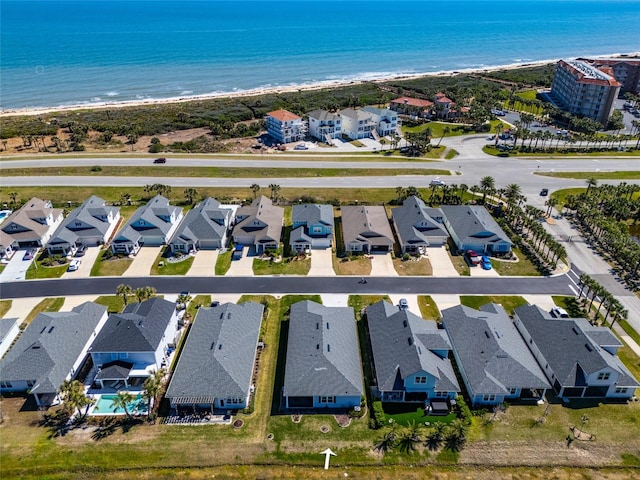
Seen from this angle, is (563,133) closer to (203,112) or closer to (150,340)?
(203,112)

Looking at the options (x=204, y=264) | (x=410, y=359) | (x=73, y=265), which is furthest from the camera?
(x=204, y=264)

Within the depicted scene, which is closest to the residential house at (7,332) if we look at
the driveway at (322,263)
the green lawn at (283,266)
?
the green lawn at (283,266)

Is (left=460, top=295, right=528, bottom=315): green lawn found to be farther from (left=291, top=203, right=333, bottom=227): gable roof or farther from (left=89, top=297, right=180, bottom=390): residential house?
(left=89, top=297, right=180, bottom=390): residential house

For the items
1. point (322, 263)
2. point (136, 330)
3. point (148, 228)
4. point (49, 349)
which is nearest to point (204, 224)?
point (148, 228)

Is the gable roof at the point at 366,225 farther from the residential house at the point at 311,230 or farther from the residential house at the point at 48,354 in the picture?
the residential house at the point at 48,354

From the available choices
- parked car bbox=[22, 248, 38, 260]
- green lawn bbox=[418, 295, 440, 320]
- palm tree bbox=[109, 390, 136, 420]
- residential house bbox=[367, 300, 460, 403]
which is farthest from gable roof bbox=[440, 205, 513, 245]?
parked car bbox=[22, 248, 38, 260]

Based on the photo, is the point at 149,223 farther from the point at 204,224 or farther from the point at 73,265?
the point at 73,265
